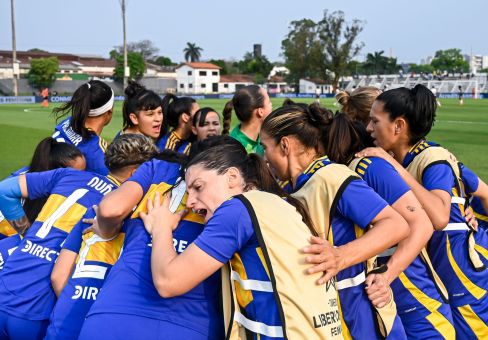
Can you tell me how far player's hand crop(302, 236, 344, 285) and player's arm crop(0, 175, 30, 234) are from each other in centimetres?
230

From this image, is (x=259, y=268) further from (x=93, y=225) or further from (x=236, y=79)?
(x=236, y=79)

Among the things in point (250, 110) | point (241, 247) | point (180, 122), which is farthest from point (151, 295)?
point (180, 122)

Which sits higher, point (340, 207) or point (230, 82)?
point (340, 207)

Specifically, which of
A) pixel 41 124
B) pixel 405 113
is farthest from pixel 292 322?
pixel 41 124

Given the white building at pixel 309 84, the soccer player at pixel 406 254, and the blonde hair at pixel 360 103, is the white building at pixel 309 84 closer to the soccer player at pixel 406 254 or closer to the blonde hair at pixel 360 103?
the blonde hair at pixel 360 103

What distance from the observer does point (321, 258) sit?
2.17 meters

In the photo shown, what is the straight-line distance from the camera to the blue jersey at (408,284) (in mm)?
2822

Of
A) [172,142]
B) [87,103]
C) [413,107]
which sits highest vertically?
[413,107]

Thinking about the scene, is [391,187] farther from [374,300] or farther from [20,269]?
[20,269]

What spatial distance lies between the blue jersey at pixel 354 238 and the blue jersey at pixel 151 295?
56 cm

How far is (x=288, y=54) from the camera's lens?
3976 inches

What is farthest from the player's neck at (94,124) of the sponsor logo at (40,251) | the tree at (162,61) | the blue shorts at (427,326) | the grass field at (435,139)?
the tree at (162,61)

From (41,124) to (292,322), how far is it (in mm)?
24851

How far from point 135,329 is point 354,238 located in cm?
101
